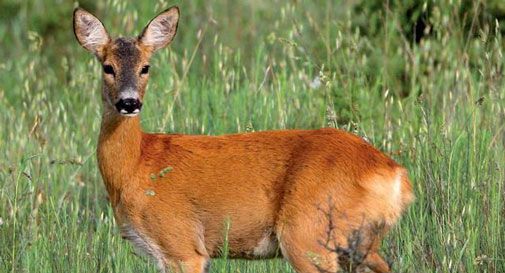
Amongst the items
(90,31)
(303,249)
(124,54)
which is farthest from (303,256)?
(90,31)

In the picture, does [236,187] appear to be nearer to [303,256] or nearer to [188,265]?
[188,265]

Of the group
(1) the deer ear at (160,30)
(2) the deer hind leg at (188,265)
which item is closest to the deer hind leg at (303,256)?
(2) the deer hind leg at (188,265)

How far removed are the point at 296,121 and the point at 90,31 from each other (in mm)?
1892

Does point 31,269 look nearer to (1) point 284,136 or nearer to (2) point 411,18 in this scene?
(1) point 284,136

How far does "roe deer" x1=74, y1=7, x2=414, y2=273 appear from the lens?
6168 millimetres

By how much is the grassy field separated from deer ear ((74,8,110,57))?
0.61 meters

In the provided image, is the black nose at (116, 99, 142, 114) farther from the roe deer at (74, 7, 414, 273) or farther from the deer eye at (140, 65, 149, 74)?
the deer eye at (140, 65, 149, 74)

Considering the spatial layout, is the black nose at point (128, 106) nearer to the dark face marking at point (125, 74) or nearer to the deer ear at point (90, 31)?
the dark face marking at point (125, 74)

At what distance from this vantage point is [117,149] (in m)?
6.87

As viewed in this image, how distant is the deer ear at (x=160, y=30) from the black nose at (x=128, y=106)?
56cm

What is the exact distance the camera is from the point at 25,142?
26.8 ft

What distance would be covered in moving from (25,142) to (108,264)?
1727mm

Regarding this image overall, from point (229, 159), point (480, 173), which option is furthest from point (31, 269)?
point (480, 173)

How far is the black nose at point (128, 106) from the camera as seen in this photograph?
659cm
